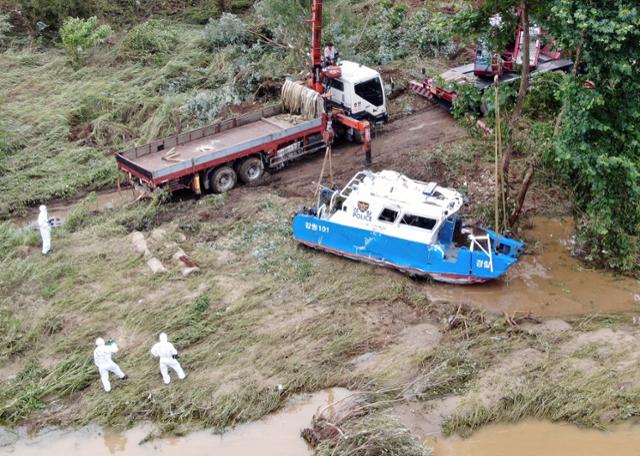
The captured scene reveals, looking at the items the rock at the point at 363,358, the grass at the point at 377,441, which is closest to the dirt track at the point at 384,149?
the rock at the point at 363,358

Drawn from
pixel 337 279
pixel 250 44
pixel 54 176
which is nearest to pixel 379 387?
pixel 337 279

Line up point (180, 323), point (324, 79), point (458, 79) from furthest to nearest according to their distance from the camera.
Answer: point (458, 79)
point (324, 79)
point (180, 323)

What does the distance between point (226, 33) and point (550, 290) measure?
1521 cm

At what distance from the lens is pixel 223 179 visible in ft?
58.5

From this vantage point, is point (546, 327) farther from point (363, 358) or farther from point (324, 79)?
point (324, 79)

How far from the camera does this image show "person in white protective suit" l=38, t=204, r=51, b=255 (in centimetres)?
1495

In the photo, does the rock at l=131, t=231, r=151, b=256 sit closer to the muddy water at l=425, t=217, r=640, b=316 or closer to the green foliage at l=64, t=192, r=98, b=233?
the green foliage at l=64, t=192, r=98, b=233

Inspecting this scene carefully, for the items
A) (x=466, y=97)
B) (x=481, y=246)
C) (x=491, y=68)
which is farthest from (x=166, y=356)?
(x=491, y=68)

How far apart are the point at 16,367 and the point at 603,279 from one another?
38.5 ft

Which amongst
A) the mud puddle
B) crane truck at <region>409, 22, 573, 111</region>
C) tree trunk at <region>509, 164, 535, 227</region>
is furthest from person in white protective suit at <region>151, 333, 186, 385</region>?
crane truck at <region>409, 22, 573, 111</region>

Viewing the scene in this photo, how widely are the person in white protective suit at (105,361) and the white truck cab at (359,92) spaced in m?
10.5

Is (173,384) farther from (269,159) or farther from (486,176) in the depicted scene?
(486,176)

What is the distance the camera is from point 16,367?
12336mm

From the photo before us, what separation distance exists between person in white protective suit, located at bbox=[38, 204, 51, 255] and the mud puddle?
5.11 m
